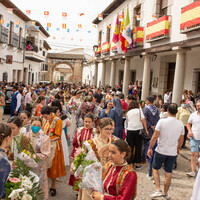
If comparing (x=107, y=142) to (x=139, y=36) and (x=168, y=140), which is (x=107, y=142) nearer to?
(x=168, y=140)

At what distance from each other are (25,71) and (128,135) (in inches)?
1117

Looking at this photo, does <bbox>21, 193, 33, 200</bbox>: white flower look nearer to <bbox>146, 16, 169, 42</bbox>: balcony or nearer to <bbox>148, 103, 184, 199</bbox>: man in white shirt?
<bbox>148, 103, 184, 199</bbox>: man in white shirt

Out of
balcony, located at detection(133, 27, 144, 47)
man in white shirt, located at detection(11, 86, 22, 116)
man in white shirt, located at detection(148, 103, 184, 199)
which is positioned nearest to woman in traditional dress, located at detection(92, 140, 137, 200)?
man in white shirt, located at detection(148, 103, 184, 199)

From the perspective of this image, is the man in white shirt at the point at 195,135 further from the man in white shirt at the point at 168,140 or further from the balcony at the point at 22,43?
the balcony at the point at 22,43

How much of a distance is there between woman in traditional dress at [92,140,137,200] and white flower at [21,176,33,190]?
719mm

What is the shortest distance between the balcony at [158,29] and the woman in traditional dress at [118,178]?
33.6ft

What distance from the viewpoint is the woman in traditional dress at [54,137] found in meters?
4.66

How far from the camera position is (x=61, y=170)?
4.79 metres

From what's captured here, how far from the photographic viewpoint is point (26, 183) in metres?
2.75

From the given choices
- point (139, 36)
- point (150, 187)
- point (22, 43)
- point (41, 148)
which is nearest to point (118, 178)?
point (41, 148)

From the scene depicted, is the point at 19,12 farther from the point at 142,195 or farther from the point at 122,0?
the point at 142,195

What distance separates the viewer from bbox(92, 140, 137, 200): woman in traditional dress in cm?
250

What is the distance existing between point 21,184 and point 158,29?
36.9 feet

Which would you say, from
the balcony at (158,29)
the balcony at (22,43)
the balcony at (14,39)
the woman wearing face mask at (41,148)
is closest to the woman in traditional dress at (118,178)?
the woman wearing face mask at (41,148)
